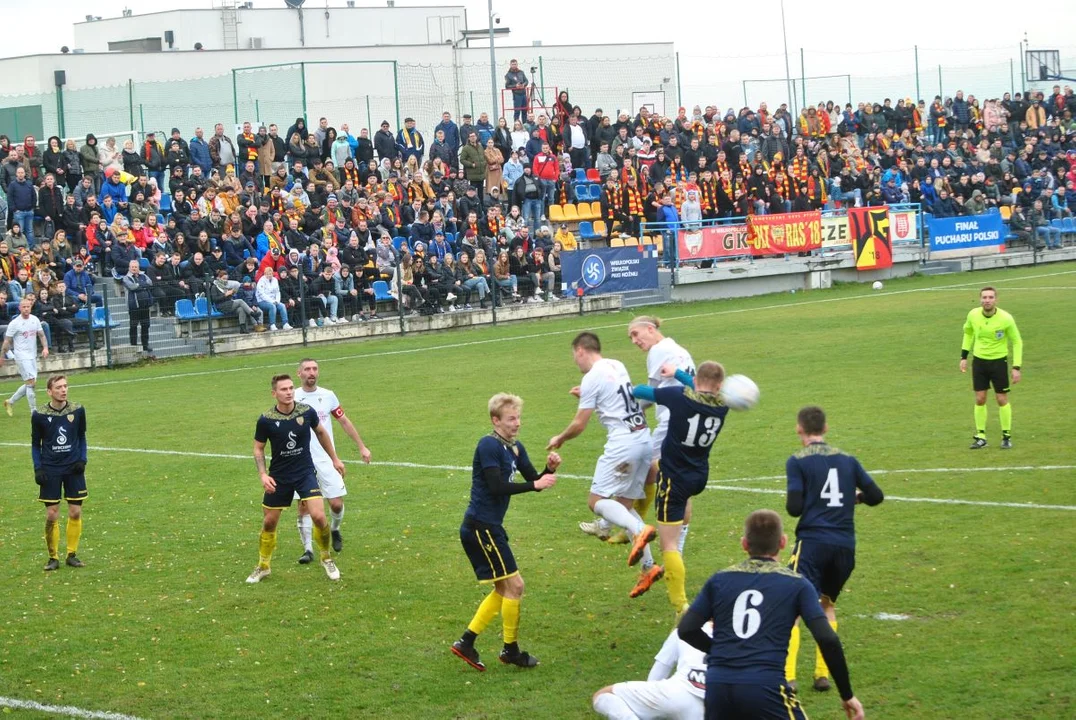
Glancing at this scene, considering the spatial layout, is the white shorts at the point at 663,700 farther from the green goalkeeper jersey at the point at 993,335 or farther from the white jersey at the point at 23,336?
the white jersey at the point at 23,336

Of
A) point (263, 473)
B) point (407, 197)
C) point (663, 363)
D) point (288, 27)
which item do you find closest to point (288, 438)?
point (263, 473)

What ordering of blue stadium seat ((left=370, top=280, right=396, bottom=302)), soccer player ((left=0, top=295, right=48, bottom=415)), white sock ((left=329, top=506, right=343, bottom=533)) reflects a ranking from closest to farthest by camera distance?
white sock ((left=329, top=506, right=343, bottom=533)) < soccer player ((left=0, top=295, right=48, bottom=415)) < blue stadium seat ((left=370, top=280, right=396, bottom=302))

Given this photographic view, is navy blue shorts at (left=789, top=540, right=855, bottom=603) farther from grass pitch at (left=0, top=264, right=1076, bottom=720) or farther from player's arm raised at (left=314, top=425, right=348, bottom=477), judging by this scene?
player's arm raised at (left=314, top=425, right=348, bottom=477)

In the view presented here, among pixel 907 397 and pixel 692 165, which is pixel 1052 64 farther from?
pixel 907 397

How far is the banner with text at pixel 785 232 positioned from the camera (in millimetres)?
40250

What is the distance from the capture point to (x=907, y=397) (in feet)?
66.7

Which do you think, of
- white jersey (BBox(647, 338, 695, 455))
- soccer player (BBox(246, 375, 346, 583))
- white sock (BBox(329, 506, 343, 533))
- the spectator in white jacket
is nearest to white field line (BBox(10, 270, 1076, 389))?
the spectator in white jacket

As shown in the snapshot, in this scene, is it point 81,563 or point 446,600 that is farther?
point 81,563

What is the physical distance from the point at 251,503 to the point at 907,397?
10.4 meters

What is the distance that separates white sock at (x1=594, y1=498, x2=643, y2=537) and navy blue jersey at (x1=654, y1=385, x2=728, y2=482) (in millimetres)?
641

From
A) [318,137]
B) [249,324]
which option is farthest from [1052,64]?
[249,324]

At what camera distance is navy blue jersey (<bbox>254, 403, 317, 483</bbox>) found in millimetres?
11672

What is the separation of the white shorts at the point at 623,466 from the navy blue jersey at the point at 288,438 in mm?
2716

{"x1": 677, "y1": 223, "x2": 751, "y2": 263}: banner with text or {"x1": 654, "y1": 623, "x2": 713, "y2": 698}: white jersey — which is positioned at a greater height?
{"x1": 677, "y1": 223, "x2": 751, "y2": 263}: banner with text
